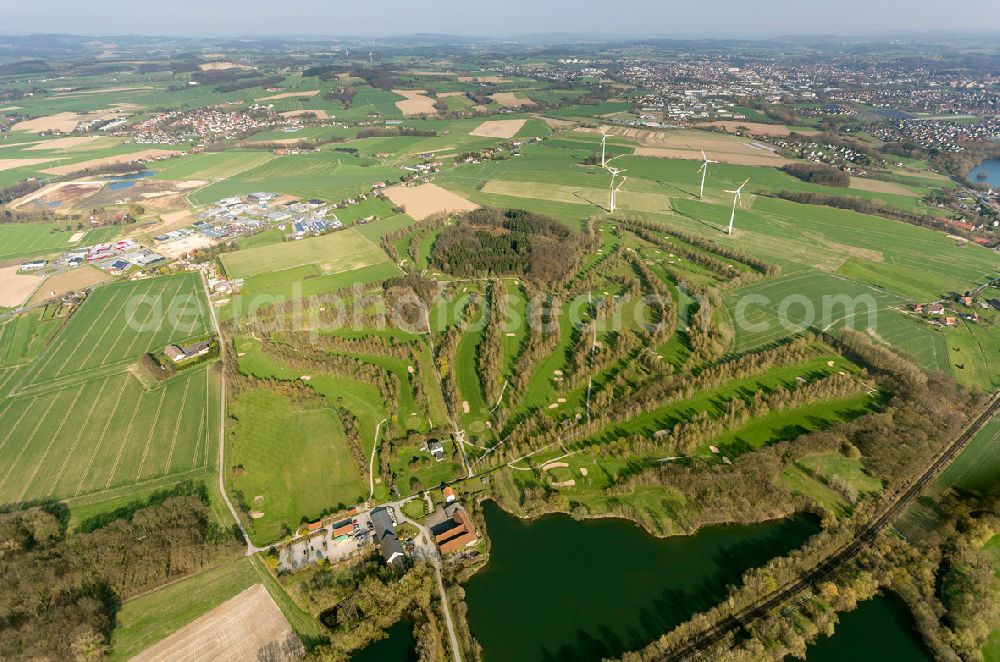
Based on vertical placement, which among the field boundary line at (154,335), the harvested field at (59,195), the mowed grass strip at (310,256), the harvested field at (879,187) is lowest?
the field boundary line at (154,335)

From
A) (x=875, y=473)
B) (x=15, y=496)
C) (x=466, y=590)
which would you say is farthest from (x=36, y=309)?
(x=875, y=473)

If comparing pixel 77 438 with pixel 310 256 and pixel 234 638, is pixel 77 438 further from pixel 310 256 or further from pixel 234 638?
pixel 310 256

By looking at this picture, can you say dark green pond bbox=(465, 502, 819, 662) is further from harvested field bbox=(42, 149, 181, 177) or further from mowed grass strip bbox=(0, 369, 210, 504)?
harvested field bbox=(42, 149, 181, 177)

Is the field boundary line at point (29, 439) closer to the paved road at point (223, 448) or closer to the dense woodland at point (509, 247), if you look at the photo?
the paved road at point (223, 448)

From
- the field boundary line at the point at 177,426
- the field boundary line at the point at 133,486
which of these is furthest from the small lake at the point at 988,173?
the field boundary line at the point at 177,426

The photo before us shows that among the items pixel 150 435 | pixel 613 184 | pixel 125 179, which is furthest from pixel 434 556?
pixel 125 179

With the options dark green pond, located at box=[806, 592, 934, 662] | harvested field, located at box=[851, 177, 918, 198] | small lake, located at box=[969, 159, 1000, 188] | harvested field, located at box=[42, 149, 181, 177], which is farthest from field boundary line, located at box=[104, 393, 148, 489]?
small lake, located at box=[969, 159, 1000, 188]

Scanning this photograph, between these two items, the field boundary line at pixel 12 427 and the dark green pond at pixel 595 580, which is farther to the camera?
the field boundary line at pixel 12 427
